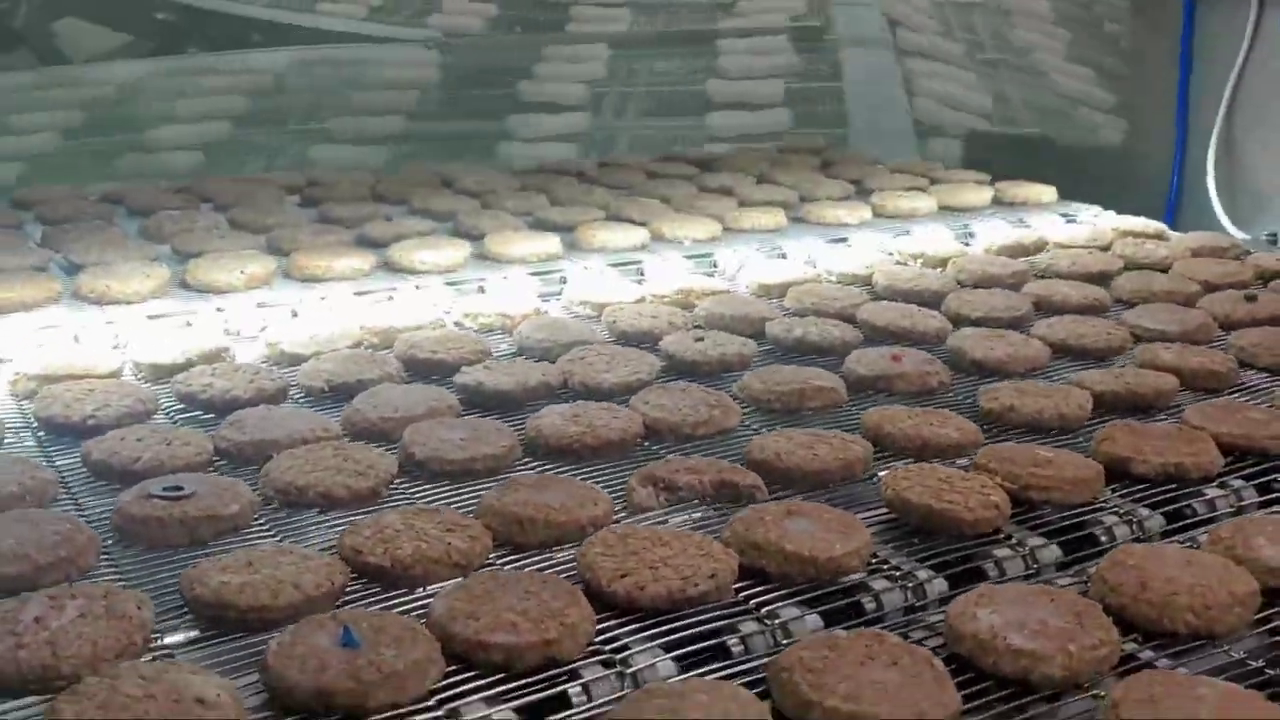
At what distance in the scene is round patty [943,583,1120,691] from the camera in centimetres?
118

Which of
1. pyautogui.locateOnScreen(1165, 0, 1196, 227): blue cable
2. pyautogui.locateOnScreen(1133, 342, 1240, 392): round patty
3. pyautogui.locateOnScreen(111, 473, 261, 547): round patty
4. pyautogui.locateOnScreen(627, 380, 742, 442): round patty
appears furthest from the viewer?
pyautogui.locateOnScreen(1165, 0, 1196, 227): blue cable

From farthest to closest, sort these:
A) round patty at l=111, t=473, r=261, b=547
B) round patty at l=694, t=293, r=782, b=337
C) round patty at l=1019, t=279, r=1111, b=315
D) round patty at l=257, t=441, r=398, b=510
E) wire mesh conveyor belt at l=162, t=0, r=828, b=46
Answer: wire mesh conveyor belt at l=162, t=0, r=828, b=46 < round patty at l=1019, t=279, r=1111, b=315 < round patty at l=694, t=293, r=782, b=337 < round patty at l=257, t=441, r=398, b=510 < round patty at l=111, t=473, r=261, b=547

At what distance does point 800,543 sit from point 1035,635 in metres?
0.28


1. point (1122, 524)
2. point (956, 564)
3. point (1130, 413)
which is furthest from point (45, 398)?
point (1130, 413)

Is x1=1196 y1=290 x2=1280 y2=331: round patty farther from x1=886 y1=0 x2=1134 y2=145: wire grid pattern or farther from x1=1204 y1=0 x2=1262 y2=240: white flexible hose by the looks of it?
x1=886 y1=0 x2=1134 y2=145: wire grid pattern

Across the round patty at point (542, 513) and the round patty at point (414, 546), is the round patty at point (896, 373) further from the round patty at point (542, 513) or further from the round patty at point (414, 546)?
the round patty at point (414, 546)

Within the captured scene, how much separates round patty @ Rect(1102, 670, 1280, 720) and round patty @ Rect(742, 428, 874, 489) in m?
0.52

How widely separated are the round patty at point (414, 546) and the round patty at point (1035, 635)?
1.80ft

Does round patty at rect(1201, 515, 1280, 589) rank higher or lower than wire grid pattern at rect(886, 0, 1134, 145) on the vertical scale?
lower

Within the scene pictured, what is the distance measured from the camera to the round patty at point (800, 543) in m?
1.35

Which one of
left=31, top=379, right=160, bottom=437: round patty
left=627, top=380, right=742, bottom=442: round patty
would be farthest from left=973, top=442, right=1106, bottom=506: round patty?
left=31, top=379, right=160, bottom=437: round patty

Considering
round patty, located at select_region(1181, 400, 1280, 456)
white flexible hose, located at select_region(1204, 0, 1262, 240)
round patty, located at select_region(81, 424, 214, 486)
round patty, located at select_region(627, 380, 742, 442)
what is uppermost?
white flexible hose, located at select_region(1204, 0, 1262, 240)

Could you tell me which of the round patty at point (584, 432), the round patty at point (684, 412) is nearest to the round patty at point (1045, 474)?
the round patty at point (684, 412)

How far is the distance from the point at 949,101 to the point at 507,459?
95.3 inches
